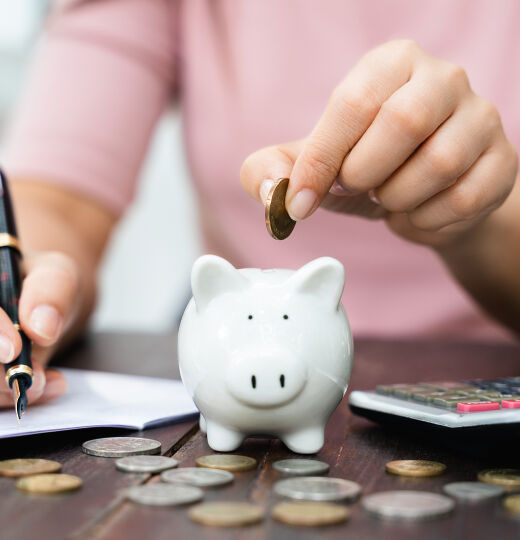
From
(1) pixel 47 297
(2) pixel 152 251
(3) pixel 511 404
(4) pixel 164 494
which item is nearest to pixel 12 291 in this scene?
(1) pixel 47 297

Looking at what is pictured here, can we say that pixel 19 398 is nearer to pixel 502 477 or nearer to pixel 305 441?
pixel 305 441

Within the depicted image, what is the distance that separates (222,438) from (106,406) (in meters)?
0.17

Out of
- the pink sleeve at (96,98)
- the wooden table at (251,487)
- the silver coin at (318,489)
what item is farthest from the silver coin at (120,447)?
the pink sleeve at (96,98)

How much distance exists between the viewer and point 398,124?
0.57 meters

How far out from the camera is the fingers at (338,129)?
573 mm

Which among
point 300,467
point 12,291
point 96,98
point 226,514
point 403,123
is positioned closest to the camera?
point 226,514

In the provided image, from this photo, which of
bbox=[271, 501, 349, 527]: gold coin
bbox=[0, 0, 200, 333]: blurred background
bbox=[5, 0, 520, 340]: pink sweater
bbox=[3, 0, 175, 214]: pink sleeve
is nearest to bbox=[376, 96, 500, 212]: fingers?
bbox=[271, 501, 349, 527]: gold coin

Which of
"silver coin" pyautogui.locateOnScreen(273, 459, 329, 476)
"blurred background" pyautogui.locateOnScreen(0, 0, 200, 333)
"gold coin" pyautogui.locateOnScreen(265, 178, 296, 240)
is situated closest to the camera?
"silver coin" pyautogui.locateOnScreen(273, 459, 329, 476)

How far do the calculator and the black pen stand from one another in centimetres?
27

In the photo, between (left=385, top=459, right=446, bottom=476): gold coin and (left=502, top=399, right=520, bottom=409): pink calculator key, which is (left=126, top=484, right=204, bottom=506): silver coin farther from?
(left=502, top=399, right=520, bottom=409): pink calculator key

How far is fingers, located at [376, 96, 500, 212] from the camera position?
1.96 feet

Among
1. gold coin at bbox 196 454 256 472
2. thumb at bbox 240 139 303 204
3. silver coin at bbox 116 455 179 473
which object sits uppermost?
thumb at bbox 240 139 303 204

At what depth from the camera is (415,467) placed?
454 mm

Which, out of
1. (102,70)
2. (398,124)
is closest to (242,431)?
(398,124)
